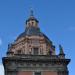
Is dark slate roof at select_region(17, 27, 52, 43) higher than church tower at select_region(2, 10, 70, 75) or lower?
higher

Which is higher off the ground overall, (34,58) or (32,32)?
(32,32)

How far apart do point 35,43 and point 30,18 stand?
6.15m

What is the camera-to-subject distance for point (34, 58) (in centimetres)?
6969

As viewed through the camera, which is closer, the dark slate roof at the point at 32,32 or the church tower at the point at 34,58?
the church tower at the point at 34,58

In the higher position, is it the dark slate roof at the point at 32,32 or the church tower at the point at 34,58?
the dark slate roof at the point at 32,32

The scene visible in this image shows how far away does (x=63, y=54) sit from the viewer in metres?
70.6

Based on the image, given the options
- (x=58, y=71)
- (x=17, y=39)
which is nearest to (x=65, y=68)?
(x=58, y=71)

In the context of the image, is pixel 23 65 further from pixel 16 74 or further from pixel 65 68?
pixel 65 68

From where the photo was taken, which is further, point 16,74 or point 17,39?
point 17,39

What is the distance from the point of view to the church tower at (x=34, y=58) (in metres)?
69.1

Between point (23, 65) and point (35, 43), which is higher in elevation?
point (35, 43)

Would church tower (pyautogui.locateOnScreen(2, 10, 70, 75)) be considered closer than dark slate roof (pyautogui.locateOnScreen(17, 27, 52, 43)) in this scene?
Yes

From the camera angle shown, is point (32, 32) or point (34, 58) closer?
point (34, 58)

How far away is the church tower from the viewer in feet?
227
